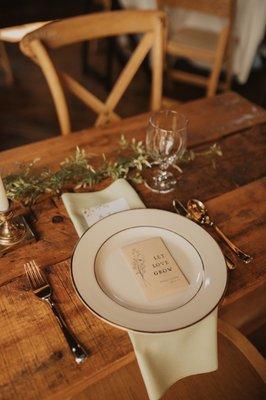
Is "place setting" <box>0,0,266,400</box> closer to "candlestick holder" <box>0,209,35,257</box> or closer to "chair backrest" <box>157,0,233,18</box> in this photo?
"candlestick holder" <box>0,209,35,257</box>

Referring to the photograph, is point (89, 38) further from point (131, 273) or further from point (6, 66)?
point (6, 66)

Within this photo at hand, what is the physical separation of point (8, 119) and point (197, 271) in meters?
2.06

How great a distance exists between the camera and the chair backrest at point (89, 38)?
1054 millimetres

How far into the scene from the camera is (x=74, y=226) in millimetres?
781

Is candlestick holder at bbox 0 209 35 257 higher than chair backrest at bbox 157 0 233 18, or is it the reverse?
chair backrest at bbox 157 0 233 18

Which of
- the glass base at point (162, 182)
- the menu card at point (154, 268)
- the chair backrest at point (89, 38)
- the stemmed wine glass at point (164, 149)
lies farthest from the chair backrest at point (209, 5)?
the menu card at point (154, 268)

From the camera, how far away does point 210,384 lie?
33.2 inches

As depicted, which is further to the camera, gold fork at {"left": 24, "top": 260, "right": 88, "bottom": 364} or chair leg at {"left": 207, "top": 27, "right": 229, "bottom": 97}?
chair leg at {"left": 207, "top": 27, "right": 229, "bottom": 97}

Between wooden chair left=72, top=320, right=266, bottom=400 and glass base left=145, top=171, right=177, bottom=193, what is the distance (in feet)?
1.08

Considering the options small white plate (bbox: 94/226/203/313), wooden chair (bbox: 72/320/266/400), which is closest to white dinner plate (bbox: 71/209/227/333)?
small white plate (bbox: 94/226/203/313)

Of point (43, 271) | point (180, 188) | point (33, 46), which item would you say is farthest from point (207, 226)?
point (33, 46)

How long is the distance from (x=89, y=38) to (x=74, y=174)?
53 cm

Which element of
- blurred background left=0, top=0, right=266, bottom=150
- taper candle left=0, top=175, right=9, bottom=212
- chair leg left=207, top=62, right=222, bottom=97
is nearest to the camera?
taper candle left=0, top=175, right=9, bottom=212

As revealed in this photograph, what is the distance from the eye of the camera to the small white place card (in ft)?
2.59
